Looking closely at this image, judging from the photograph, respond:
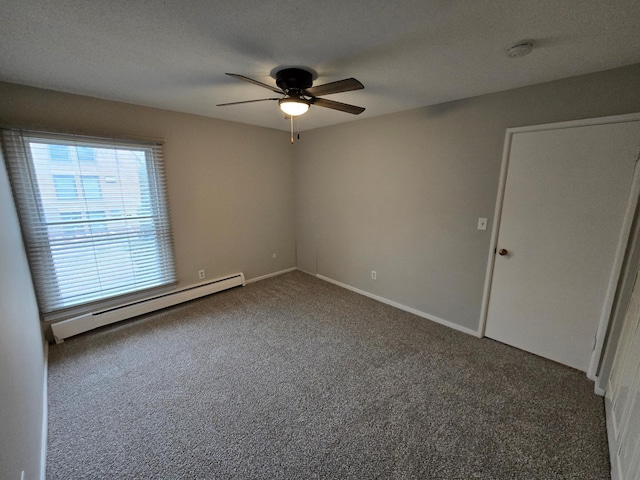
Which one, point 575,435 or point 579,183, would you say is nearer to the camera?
point 575,435

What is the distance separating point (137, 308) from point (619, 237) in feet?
14.8

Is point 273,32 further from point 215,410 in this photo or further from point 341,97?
point 215,410

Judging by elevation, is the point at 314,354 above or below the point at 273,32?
below

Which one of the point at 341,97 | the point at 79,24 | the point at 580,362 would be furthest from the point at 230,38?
the point at 580,362

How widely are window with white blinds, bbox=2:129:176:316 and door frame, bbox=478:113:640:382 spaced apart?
11.7 feet

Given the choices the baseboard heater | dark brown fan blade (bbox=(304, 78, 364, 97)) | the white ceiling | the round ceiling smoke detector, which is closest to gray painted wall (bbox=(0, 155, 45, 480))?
the baseboard heater

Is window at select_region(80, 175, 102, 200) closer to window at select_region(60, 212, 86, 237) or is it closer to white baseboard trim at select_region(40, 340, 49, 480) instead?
window at select_region(60, 212, 86, 237)

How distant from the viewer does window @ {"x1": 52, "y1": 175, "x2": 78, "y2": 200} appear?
240 cm

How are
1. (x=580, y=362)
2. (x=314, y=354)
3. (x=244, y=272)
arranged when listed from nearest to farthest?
(x=580, y=362) → (x=314, y=354) → (x=244, y=272)

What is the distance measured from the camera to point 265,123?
11.9ft

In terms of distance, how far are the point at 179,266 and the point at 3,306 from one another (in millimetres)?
2097

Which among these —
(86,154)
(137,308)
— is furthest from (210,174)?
(137,308)

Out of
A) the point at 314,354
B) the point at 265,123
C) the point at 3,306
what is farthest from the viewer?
the point at 265,123

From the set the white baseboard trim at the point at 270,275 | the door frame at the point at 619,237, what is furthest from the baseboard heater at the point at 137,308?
the door frame at the point at 619,237
